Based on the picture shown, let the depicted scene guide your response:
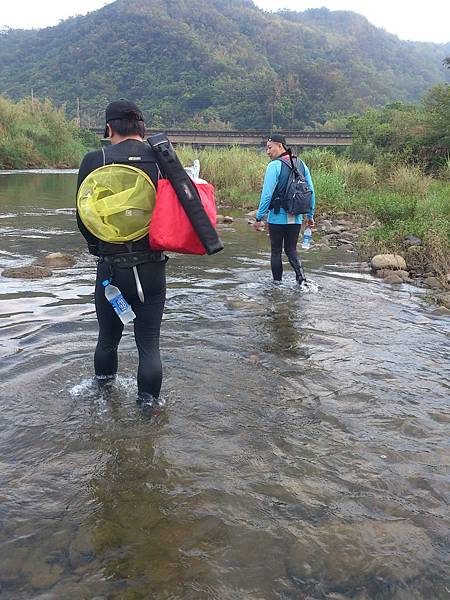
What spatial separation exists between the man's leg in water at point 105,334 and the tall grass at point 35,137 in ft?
135

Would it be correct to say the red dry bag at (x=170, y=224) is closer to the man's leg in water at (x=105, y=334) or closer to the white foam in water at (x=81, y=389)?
the man's leg in water at (x=105, y=334)

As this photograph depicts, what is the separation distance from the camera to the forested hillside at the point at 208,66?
298ft

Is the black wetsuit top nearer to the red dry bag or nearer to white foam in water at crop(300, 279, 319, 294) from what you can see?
the red dry bag

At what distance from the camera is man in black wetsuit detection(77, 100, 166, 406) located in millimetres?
3104

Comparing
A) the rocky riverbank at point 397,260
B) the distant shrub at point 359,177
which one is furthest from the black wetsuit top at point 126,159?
the distant shrub at point 359,177

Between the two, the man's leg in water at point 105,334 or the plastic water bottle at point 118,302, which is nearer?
the plastic water bottle at point 118,302

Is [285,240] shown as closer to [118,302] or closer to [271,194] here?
[271,194]

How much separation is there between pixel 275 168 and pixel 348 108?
91132mm

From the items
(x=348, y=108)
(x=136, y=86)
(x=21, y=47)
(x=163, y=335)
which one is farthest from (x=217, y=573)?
(x=21, y=47)

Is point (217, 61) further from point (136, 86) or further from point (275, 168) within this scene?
point (275, 168)

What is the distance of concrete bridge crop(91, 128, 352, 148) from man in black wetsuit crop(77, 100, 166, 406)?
43823 millimetres

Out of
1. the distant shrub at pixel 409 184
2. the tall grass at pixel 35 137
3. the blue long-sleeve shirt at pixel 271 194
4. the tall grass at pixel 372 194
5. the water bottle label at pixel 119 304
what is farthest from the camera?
the tall grass at pixel 35 137

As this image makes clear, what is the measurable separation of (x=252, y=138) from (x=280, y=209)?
161ft

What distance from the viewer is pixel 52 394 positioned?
3.91 metres
